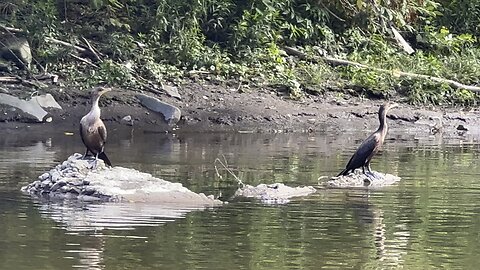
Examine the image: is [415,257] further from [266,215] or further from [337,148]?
[337,148]

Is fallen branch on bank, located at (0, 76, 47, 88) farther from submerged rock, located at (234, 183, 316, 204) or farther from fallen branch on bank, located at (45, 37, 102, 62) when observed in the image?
submerged rock, located at (234, 183, 316, 204)

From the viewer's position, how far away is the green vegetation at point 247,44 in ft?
71.9

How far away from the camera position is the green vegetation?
21.9 metres

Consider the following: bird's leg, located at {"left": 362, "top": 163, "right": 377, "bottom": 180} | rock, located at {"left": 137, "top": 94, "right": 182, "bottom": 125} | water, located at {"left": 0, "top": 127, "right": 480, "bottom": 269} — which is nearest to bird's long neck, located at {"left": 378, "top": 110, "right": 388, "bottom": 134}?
water, located at {"left": 0, "top": 127, "right": 480, "bottom": 269}

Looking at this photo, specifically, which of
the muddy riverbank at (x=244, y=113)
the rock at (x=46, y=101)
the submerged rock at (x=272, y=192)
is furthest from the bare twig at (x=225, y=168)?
the rock at (x=46, y=101)

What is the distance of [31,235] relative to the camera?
30.8ft

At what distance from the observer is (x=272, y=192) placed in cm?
1208

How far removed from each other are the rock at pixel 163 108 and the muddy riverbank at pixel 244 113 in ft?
0.30

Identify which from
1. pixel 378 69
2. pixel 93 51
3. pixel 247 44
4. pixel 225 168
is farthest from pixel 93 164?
pixel 378 69

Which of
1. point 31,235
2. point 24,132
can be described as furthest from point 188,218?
point 24,132

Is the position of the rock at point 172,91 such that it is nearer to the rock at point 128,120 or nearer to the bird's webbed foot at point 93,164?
the rock at point 128,120

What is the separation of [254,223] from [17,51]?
12307mm

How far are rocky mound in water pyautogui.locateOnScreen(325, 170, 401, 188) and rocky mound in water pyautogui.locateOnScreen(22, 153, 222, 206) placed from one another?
2264 millimetres

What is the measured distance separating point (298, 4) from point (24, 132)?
7667mm
